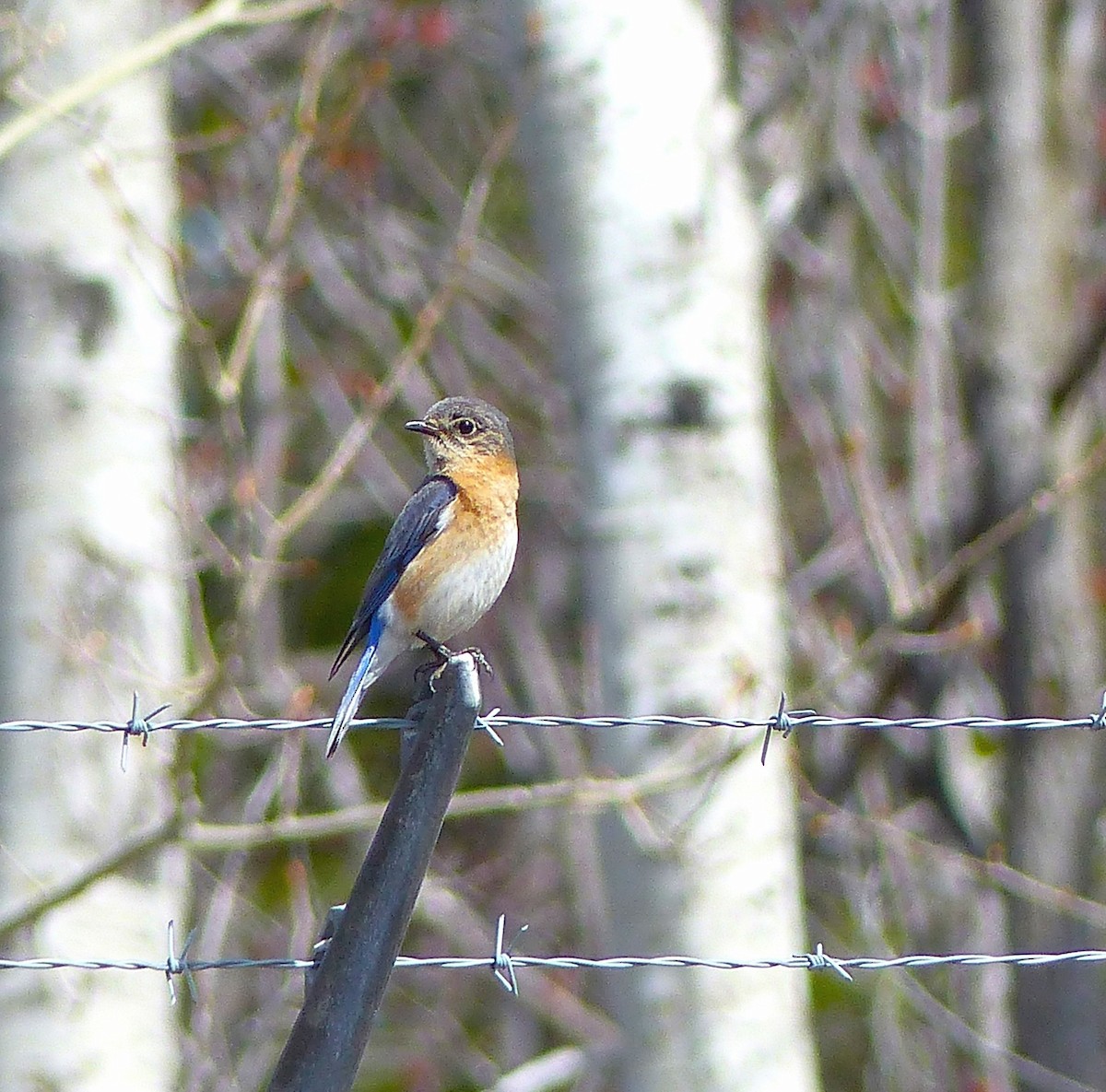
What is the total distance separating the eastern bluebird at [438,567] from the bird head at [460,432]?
0.06 m

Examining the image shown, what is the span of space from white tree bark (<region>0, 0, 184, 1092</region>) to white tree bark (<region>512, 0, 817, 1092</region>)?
125 centimetres

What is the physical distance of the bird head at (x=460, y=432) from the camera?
4797 millimetres

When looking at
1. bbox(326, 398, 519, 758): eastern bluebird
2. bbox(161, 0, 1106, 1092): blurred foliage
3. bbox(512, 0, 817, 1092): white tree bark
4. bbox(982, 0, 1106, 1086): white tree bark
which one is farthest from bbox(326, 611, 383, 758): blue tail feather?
bbox(982, 0, 1106, 1086): white tree bark

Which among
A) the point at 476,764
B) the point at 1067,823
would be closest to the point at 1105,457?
the point at 1067,823

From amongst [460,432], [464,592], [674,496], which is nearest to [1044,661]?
[674,496]

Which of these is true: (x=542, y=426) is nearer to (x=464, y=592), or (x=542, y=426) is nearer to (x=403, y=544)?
(x=403, y=544)

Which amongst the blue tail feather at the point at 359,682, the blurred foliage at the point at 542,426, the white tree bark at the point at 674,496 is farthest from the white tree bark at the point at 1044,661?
the blue tail feather at the point at 359,682

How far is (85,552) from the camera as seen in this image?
203 inches

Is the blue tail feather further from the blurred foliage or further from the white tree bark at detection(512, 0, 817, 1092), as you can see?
the blurred foliage

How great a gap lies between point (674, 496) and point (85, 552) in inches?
67.2

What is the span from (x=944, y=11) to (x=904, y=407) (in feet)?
6.82

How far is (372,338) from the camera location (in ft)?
30.9

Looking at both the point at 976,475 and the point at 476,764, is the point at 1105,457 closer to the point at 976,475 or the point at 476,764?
the point at 976,475

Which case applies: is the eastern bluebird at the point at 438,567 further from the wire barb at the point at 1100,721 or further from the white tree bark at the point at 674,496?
the wire barb at the point at 1100,721
